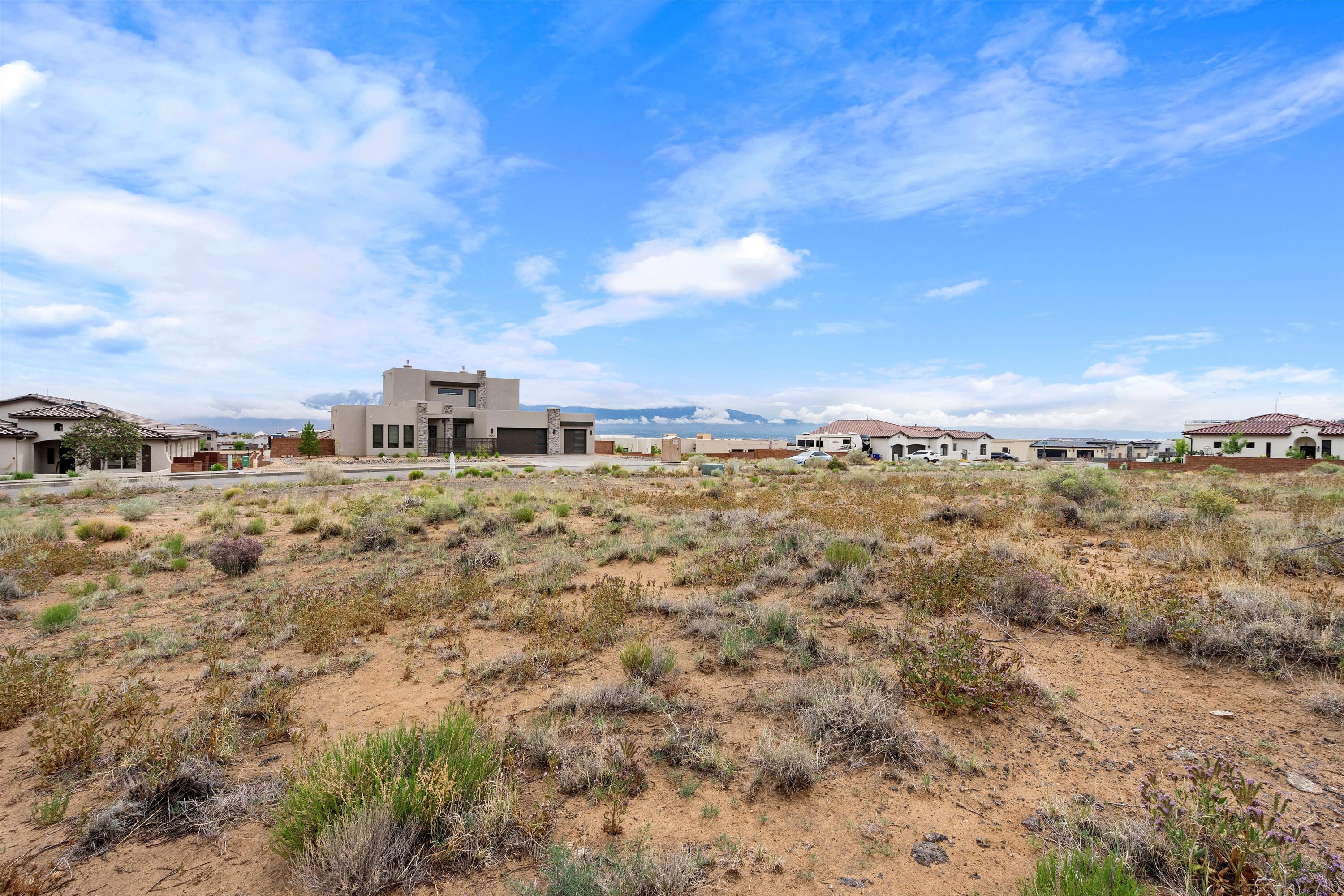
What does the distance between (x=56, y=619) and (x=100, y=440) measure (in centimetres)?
3674

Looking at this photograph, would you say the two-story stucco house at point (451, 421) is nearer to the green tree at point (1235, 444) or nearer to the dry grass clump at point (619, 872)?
the dry grass clump at point (619, 872)

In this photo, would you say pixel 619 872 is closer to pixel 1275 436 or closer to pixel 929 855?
pixel 929 855

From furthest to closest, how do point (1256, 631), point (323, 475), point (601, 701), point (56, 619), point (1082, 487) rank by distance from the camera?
1. point (323, 475)
2. point (1082, 487)
3. point (56, 619)
4. point (1256, 631)
5. point (601, 701)

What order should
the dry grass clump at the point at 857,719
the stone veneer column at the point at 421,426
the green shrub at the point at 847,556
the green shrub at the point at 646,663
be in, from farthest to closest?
the stone veneer column at the point at 421,426
the green shrub at the point at 847,556
the green shrub at the point at 646,663
the dry grass clump at the point at 857,719

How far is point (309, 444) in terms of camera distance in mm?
48562

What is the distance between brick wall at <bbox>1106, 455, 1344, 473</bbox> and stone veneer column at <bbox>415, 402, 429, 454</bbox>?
53.1 meters

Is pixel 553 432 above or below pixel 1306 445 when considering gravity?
above

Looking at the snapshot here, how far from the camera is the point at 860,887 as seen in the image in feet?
9.96

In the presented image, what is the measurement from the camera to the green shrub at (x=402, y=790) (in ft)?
10.7

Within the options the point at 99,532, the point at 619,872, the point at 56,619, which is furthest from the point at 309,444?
the point at 619,872

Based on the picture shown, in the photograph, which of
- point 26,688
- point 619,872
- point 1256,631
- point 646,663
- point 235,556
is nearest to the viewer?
point 619,872

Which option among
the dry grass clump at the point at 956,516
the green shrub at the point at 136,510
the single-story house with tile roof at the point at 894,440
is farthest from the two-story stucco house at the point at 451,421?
the dry grass clump at the point at 956,516

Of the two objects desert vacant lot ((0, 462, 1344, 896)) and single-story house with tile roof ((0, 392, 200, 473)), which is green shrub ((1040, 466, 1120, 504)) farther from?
single-story house with tile roof ((0, 392, 200, 473))

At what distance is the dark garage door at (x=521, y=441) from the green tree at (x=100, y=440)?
25.6 m
